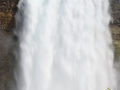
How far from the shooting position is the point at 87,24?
15.3m

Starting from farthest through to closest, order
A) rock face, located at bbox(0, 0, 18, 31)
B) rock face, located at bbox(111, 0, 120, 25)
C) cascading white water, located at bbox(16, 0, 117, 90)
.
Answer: rock face, located at bbox(111, 0, 120, 25)
cascading white water, located at bbox(16, 0, 117, 90)
rock face, located at bbox(0, 0, 18, 31)

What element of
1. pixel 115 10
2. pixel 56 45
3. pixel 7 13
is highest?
pixel 115 10

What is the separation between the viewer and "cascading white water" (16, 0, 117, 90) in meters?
13.9

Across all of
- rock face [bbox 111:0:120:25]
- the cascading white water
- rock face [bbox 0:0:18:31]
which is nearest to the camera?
rock face [bbox 0:0:18:31]

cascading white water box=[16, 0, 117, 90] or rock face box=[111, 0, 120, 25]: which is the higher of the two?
rock face box=[111, 0, 120, 25]

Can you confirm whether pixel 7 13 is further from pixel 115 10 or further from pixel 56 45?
pixel 115 10

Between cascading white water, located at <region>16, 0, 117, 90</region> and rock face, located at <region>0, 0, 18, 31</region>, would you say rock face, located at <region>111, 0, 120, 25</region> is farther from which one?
rock face, located at <region>0, 0, 18, 31</region>

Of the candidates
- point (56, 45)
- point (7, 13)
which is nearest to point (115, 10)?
point (56, 45)

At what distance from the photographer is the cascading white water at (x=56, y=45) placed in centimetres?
1388

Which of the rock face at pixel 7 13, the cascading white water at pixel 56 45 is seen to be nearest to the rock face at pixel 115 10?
the cascading white water at pixel 56 45

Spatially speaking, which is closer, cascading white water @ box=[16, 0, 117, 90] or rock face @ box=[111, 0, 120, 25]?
cascading white water @ box=[16, 0, 117, 90]

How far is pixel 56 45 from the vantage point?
14.5 m

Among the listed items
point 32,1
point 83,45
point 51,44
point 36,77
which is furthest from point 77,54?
point 32,1

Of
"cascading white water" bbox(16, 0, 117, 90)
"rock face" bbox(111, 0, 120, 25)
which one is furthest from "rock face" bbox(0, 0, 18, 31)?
"rock face" bbox(111, 0, 120, 25)
